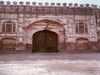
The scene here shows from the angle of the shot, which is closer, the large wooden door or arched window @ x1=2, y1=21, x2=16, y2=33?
the large wooden door

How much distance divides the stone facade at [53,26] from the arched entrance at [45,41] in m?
0.45

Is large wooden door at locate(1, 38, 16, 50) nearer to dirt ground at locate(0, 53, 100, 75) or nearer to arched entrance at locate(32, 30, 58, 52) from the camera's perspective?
arched entrance at locate(32, 30, 58, 52)

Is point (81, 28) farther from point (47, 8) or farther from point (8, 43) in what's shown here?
point (8, 43)

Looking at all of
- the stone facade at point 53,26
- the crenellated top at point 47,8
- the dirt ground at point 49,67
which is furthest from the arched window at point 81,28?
the dirt ground at point 49,67

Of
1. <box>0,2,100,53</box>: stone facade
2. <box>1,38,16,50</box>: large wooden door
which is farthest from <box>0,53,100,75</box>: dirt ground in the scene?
<box>0,2,100,53</box>: stone facade

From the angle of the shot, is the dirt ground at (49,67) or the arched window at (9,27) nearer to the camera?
the dirt ground at (49,67)

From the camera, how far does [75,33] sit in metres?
16.2

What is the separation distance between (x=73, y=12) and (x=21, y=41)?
5.25 meters

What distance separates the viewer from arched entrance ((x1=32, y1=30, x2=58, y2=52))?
16.4 m

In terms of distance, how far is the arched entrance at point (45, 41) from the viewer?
16.4m

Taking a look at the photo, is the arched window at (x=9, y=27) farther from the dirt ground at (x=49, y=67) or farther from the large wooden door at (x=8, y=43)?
the dirt ground at (x=49, y=67)

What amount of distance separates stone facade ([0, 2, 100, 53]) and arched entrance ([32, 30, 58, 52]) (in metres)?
0.45

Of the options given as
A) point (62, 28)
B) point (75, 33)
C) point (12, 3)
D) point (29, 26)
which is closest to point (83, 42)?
point (75, 33)

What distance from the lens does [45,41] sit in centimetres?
1655
